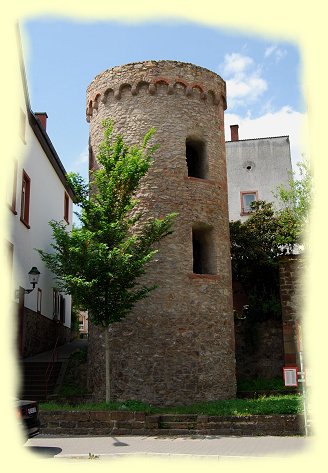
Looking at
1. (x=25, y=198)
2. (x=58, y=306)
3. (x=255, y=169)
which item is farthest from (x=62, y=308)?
(x=255, y=169)

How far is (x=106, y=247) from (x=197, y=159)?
698 cm

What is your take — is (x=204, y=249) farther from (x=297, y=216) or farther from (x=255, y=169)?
(x=255, y=169)

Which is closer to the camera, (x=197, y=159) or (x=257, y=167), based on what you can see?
(x=197, y=159)

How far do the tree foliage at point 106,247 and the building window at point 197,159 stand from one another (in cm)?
429

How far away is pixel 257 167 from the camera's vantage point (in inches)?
1404

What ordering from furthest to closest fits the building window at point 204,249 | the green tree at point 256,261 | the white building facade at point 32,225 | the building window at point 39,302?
the green tree at point 256,261 < the building window at point 39,302 < the building window at point 204,249 < the white building facade at point 32,225

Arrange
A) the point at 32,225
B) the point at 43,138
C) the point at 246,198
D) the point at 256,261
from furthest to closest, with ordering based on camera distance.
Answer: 1. the point at 246,198
2. the point at 256,261
3. the point at 43,138
4. the point at 32,225

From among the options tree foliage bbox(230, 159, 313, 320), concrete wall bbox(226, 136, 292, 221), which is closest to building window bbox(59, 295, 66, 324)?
tree foliage bbox(230, 159, 313, 320)

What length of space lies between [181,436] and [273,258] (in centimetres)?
1156

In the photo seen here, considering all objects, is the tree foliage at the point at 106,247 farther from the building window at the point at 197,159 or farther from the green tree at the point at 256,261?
the green tree at the point at 256,261

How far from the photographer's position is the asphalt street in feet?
33.7

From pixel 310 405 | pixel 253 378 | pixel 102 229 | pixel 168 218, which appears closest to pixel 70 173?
pixel 102 229

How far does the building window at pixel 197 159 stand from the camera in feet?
65.2

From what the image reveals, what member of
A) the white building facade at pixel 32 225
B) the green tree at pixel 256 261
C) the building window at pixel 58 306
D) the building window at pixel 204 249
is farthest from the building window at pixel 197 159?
the building window at pixel 58 306
